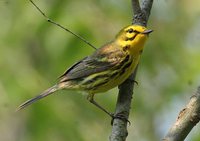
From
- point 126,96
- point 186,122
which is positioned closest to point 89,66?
point 126,96

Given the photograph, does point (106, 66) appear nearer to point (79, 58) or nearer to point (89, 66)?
point (89, 66)

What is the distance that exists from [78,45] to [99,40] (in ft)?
0.65

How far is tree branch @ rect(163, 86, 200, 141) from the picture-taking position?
8.71ft

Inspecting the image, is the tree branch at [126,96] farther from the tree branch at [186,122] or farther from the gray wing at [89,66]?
the tree branch at [186,122]

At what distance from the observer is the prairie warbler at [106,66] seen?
467cm

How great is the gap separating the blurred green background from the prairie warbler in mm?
80

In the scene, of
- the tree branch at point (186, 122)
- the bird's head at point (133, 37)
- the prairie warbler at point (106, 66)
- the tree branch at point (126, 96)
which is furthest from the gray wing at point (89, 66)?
the tree branch at point (186, 122)

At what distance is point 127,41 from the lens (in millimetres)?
4918

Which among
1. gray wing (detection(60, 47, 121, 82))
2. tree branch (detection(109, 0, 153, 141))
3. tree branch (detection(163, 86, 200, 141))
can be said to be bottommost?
tree branch (detection(163, 86, 200, 141))

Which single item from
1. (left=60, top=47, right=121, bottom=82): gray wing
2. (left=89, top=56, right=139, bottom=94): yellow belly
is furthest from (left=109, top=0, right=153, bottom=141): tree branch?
(left=60, top=47, right=121, bottom=82): gray wing

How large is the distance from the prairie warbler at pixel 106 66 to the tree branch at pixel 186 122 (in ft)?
6.05

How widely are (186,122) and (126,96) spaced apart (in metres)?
1.36

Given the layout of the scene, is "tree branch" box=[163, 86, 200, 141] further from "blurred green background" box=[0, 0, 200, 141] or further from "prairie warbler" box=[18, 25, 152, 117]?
"prairie warbler" box=[18, 25, 152, 117]

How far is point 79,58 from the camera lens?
4.24 meters
